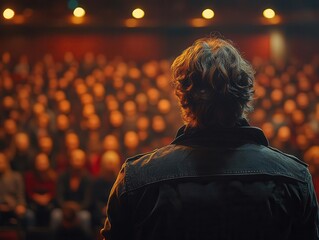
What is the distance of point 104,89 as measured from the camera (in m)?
10.6

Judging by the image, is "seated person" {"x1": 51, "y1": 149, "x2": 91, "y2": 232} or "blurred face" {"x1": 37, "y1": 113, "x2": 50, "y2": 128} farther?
"blurred face" {"x1": 37, "y1": 113, "x2": 50, "y2": 128}

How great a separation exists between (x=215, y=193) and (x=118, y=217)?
247mm

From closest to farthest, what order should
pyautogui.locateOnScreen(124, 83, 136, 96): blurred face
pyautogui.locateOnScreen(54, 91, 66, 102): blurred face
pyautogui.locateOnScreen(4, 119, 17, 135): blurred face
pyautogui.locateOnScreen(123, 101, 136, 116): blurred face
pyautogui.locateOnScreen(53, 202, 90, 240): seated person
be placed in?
1. pyautogui.locateOnScreen(53, 202, 90, 240): seated person
2. pyautogui.locateOnScreen(4, 119, 17, 135): blurred face
3. pyautogui.locateOnScreen(123, 101, 136, 116): blurred face
4. pyautogui.locateOnScreen(54, 91, 66, 102): blurred face
5. pyautogui.locateOnScreen(124, 83, 136, 96): blurred face

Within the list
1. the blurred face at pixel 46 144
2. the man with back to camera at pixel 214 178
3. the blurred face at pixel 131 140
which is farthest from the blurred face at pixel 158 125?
the man with back to camera at pixel 214 178

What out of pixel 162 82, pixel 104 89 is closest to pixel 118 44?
pixel 104 89

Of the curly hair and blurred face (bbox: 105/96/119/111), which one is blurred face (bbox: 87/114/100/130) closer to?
blurred face (bbox: 105/96/119/111)

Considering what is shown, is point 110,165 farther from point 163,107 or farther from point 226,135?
point 226,135

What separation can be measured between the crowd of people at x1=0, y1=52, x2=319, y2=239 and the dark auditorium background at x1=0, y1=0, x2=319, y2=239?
0.06ft

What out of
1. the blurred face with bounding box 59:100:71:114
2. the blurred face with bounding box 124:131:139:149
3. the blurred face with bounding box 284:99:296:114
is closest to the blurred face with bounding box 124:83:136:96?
the blurred face with bounding box 59:100:71:114

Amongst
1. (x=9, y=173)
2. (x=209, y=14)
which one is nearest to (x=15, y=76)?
(x=209, y=14)

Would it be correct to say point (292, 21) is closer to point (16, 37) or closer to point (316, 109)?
point (316, 109)

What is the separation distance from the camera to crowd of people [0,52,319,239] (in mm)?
6634

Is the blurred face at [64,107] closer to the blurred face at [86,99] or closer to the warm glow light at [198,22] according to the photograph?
the blurred face at [86,99]

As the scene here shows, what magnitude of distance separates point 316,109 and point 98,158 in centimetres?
378
